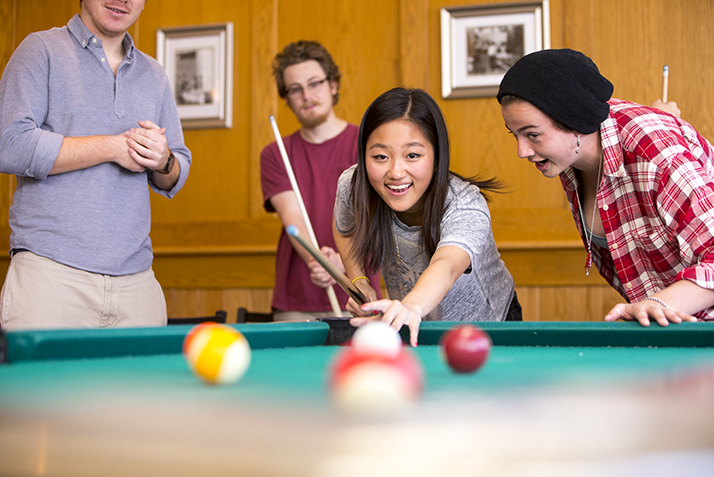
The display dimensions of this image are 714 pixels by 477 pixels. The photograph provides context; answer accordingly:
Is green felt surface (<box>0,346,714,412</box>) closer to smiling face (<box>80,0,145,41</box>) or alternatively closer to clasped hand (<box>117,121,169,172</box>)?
clasped hand (<box>117,121,169,172</box>)

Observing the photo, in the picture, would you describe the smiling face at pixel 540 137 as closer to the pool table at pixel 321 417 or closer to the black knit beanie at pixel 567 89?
the black knit beanie at pixel 567 89

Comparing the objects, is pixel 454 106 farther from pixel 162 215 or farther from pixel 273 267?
pixel 162 215

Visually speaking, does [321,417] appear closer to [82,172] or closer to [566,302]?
[82,172]

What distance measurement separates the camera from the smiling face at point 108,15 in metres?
2.17

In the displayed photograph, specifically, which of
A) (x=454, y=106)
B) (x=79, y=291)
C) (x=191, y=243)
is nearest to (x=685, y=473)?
(x=79, y=291)

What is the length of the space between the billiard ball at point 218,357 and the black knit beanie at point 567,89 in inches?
45.1

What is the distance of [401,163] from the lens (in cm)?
194

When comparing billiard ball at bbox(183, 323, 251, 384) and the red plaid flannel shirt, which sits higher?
the red plaid flannel shirt

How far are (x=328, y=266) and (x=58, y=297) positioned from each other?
1.04 metres

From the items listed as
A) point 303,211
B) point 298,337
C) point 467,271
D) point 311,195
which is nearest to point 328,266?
point 298,337

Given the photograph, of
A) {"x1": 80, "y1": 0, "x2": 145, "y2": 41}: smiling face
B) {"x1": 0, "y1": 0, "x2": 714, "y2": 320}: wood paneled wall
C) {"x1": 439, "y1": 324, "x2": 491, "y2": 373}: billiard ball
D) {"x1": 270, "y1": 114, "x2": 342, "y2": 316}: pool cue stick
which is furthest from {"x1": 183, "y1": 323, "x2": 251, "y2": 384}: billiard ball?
{"x1": 0, "y1": 0, "x2": 714, "y2": 320}: wood paneled wall

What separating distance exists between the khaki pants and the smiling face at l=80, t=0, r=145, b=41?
83 centimetres

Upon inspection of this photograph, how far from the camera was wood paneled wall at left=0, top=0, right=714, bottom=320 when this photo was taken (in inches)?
137

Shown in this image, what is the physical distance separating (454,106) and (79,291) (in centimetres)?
242
